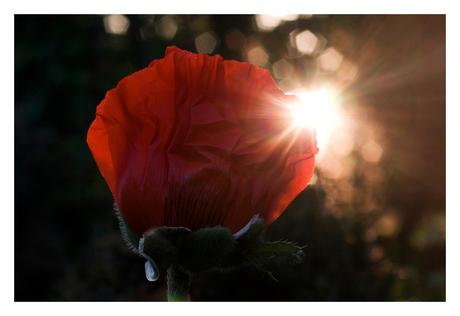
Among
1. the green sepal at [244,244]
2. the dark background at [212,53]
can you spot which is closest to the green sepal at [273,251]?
the green sepal at [244,244]

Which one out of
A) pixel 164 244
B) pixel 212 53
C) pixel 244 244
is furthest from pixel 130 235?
pixel 212 53

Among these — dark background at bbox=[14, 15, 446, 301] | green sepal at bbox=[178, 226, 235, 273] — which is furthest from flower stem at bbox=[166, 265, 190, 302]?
dark background at bbox=[14, 15, 446, 301]

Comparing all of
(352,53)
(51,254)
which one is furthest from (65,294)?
(352,53)

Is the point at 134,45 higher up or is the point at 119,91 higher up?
the point at 134,45

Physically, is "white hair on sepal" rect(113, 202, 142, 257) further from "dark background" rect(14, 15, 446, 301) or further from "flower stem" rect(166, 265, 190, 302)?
"dark background" rect(14, 15, 446, 301)

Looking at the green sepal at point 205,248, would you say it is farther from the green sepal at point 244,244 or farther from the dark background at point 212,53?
the dark background at point 212,53

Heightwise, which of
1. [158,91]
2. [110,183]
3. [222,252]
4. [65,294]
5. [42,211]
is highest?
[158,91]

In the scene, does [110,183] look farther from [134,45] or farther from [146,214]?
[134,45]
